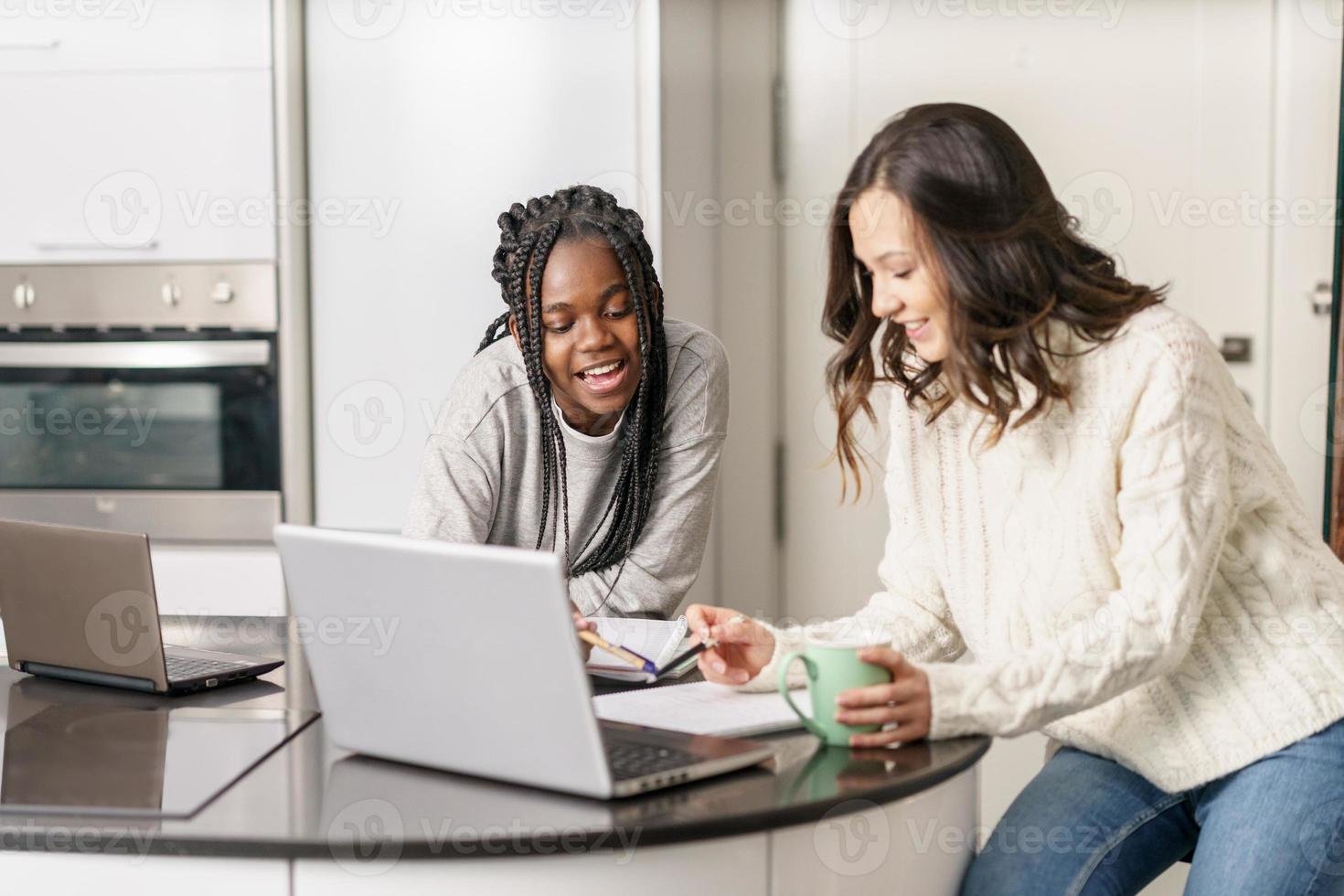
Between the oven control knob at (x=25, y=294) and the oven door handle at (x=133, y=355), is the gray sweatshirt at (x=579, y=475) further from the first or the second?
the oven control knob at (x=25, y=294)

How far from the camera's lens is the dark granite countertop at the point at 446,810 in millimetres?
947

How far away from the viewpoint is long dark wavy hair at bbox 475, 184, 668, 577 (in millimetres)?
1833

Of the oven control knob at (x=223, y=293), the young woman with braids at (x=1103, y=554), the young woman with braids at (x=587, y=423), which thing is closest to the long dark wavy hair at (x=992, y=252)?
the young woman with braids at (x=1103, y=554)

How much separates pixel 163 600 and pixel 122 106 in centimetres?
98

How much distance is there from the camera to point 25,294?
107 inches

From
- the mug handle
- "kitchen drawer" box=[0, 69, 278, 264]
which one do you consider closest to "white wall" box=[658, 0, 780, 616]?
"kitchen drawer" box=[0, 69, 278, 264]

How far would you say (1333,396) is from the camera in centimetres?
283

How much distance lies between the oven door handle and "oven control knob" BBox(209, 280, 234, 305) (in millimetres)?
82

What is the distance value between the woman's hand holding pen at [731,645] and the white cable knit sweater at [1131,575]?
0.09ft

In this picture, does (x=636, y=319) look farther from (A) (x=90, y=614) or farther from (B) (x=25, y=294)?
(B) (x=25, y=294)

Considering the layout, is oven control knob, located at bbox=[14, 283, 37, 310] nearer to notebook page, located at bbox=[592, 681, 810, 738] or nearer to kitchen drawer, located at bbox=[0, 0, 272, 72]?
kitchen drawer, located at bbox=[0, 0, 272, 72]

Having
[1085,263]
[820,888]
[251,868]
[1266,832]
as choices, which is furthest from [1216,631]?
[251,868]

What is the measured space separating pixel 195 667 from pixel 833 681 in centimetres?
70

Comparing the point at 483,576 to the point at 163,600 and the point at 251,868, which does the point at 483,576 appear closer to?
the point at 251,868
